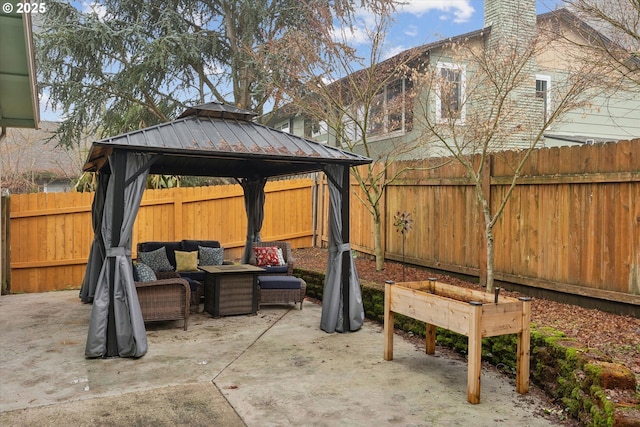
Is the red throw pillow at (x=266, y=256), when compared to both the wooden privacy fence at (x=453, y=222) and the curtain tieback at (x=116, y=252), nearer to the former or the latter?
the wooden privacy fence at (x=453, y=222)

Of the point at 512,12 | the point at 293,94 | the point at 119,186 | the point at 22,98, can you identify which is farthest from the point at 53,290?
the point at 512,12

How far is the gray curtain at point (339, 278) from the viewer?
6383 millimetres

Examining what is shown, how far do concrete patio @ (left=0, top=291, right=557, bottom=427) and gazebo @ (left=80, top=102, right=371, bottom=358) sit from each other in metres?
0.31

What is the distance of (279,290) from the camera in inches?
301

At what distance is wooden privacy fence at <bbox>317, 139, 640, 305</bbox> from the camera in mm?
5000

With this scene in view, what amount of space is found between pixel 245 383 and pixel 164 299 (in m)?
2.26

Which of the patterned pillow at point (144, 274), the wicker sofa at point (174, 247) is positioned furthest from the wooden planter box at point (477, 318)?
the wicker sofa at point (174, 247)

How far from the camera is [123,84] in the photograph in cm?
1246

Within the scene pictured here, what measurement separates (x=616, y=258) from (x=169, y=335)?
503cm

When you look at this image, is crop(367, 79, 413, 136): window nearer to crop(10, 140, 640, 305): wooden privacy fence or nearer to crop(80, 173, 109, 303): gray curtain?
crop(10, 140, 640, 305): wooden privacy fence

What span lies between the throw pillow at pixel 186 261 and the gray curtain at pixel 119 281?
8.76ft

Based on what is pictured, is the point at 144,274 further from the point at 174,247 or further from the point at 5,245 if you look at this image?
the point at 5,245

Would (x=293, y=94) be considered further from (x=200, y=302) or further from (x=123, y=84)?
(x=123, y=84)

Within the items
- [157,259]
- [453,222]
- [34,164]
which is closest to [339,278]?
[453,222]
